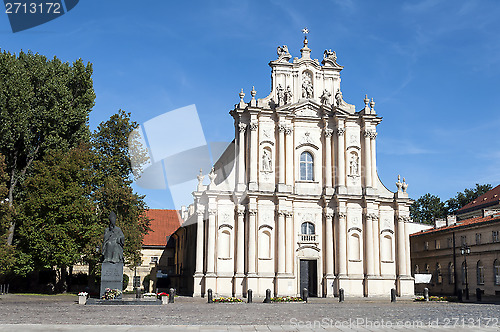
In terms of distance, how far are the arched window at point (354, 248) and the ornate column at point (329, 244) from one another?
5.55 ft

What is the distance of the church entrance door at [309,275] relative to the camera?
42594 mm

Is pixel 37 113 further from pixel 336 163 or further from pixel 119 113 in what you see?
pixel 336 163

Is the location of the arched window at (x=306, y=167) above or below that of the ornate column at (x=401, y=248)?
above

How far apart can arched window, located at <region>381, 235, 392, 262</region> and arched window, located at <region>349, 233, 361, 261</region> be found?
221 cm

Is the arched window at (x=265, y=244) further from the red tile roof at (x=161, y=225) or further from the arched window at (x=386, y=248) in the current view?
the red tile roof at (x=161, y=225)

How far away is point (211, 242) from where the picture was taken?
40.9 metres

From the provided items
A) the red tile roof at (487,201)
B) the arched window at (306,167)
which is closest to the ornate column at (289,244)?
the arched window at (306,167)

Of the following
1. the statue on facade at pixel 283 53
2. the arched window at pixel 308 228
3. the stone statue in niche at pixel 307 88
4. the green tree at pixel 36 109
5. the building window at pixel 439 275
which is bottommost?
the building window at pixel 439 275

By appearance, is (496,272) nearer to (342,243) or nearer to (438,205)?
(342,243)

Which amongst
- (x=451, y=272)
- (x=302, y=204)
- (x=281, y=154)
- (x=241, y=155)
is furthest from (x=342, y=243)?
(x=451, y=272)

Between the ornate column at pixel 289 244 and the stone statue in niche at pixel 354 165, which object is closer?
the ornate column at pixel 289 244

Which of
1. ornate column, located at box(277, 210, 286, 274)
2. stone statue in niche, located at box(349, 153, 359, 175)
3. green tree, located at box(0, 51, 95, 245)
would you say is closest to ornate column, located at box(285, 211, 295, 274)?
ornate column, located at box(277, 210, 286, 274)

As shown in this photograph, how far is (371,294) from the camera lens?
41469 mm

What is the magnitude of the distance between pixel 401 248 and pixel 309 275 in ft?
26.6
